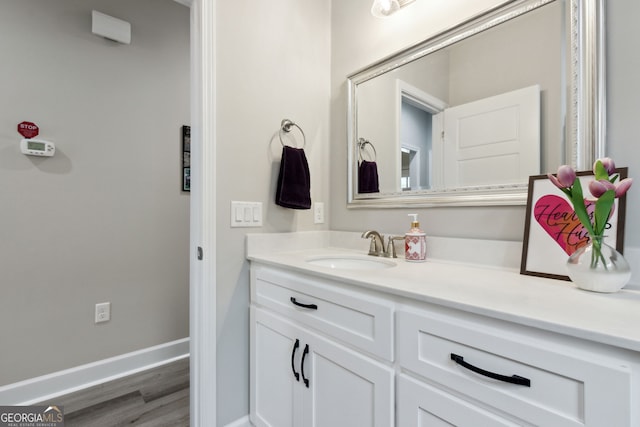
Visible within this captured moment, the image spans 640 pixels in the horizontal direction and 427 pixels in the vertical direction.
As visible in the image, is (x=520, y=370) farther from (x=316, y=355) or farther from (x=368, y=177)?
(x=368, y=177)

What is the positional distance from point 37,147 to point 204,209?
4.05 ft

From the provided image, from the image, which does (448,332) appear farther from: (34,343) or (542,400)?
(34,343)

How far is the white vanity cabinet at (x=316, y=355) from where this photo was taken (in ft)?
2.78

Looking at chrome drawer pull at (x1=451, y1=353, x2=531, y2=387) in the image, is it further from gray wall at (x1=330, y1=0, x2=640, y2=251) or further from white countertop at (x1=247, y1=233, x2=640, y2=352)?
gray wall at (x1=330, y1=0, x2=640, y2=251)

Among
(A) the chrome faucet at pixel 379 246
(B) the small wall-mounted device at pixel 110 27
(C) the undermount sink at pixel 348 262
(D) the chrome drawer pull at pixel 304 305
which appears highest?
(B) the small wall-mounted device at pixel 110 27

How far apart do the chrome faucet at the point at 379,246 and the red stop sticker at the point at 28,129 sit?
1975 millimetres

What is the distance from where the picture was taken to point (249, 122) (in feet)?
4.75

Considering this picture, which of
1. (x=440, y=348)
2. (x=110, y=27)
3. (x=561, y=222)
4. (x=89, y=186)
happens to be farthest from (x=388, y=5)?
(x=89, y=186)

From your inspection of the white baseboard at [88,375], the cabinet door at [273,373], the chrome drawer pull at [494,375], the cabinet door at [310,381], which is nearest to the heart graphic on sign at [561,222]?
the chrome drawer pull at [494,375]

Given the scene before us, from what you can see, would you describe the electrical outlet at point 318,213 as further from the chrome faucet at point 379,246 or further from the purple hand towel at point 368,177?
the chrome faucet at point 379,246

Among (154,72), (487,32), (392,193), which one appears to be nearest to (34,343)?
(154,72)

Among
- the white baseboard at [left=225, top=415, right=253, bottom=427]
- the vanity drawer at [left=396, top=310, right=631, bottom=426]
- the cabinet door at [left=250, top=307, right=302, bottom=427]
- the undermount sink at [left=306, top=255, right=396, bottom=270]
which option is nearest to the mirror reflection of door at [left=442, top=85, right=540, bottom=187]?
the undermount sink at [left=306, top=255, right=396, bottom=270]

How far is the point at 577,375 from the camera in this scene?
52 centimetres

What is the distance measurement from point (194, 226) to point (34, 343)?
1.33 meters
